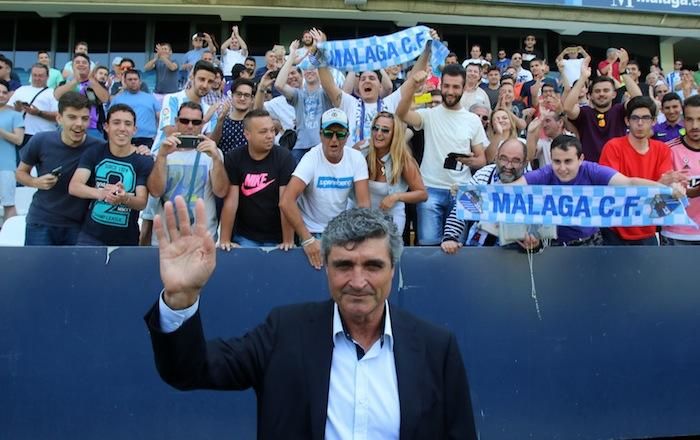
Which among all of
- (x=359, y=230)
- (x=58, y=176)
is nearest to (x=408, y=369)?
(x=359, y=230)

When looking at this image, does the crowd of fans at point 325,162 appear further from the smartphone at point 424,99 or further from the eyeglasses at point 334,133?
the smartphone at point 424,99

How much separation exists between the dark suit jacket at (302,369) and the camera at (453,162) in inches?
143

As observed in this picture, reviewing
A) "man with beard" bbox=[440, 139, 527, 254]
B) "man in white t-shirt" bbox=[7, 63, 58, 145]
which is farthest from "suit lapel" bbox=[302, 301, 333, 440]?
"man in white t-shirt" bbox=[7, 63, 58, 145]

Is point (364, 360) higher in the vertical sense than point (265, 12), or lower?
lower

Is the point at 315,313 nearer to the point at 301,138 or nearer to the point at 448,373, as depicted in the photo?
the point at 448,373

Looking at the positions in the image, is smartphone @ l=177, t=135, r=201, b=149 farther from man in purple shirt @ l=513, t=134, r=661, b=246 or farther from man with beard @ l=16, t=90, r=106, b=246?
man in purple shirt @ l=513, t=134, r=661, b=246

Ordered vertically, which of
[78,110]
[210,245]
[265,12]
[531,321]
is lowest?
[531,321]

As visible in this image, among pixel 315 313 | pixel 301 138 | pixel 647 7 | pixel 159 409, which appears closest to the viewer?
pixel 315 313

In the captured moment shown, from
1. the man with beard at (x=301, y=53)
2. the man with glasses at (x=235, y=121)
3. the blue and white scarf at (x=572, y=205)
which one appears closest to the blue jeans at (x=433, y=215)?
the blue and white scarf at (x=572, y=205)

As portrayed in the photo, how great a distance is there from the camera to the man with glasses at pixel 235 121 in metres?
5.88

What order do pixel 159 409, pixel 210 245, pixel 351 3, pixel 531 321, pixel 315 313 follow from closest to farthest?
pixel 210 245 → pixel 315 313 → pixel 159 409 → pixel 531 321 → pixel 351 3

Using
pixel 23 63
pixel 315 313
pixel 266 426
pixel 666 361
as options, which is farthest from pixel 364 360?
pixel 23 63

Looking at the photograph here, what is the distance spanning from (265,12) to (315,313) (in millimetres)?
16655

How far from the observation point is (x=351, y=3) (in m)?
17.4
